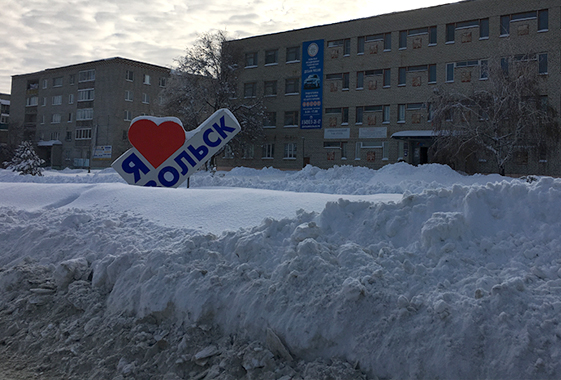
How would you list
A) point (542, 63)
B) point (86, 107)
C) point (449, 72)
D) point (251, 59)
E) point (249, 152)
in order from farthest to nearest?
point (86, 107)
point (251, 59)
point (249, 152)
point (449, 72)
point (542, 63)

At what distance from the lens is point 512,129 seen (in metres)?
27.8

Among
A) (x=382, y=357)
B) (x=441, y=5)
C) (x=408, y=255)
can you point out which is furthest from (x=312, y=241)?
(x=441, y=5)

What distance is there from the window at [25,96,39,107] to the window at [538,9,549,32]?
2442 inches

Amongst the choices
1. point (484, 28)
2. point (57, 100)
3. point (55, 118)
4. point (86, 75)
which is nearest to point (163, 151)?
point (484, 28)

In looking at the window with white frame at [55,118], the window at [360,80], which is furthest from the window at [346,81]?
the window with white frame at [55,118]

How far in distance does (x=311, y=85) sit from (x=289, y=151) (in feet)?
20.8

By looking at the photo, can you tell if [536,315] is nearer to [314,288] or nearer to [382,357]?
[382,357]

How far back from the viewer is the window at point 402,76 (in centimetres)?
3724

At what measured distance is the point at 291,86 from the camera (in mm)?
43094

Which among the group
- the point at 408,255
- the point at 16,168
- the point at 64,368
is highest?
the point at 16,168

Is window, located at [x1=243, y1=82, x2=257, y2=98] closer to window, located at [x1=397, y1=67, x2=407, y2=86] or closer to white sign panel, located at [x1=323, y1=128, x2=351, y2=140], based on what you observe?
white sign panel, located at [x1=323, y1=128, x2=351, y2=140]

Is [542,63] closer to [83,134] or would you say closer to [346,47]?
[346,47]

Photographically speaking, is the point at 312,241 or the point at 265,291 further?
the point at 312,241

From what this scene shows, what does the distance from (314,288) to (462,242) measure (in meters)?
1.72
